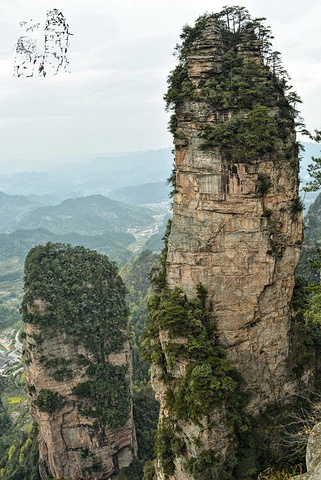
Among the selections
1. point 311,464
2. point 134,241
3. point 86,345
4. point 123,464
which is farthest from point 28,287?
point 134,241

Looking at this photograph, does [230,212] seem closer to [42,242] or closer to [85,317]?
[85,317]

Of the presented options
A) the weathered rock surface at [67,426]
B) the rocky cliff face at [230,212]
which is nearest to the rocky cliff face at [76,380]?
the weathered rock surface at [67,426]

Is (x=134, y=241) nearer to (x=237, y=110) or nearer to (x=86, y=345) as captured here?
(x=86, y=345)

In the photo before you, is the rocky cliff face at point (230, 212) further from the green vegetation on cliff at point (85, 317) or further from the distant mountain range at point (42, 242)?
the distant mountain range at point (42, 242)

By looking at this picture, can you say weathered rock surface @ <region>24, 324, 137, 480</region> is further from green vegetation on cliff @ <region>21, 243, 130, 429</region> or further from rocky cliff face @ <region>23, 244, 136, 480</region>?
green vegetation on cliff @ <region>21, 243, 130, 429</region>

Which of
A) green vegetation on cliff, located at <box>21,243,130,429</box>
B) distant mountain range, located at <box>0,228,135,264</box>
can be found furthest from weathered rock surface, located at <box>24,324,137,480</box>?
distant mountain range, located at <box>0,228,135,264</box>

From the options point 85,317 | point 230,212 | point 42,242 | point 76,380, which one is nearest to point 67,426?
point 76,380
